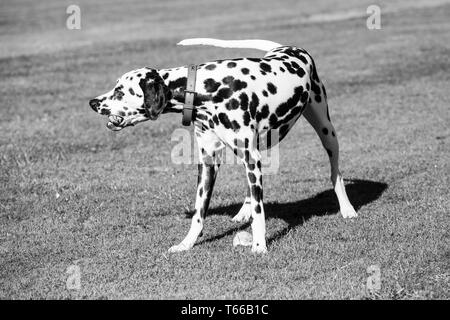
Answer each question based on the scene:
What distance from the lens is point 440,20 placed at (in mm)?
30641

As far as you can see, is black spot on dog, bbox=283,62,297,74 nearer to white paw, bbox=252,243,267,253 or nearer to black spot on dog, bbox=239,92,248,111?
black spot on dog, bbox=239,92,248,111

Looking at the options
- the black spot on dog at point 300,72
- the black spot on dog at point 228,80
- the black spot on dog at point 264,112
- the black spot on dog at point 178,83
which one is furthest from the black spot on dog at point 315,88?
the black spot on dog at point 178,83

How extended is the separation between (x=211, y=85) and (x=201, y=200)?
139cm

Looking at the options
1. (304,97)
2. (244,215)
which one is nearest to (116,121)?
(304,97)

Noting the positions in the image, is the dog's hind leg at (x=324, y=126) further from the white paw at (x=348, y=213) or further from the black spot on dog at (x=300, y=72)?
the black spot on dog at (x=300, y=72)

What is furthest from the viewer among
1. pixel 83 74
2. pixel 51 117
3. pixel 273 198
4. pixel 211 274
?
pixel 83 74

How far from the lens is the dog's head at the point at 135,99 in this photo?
7.16 meters

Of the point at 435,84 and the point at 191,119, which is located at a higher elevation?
the point at 191,119

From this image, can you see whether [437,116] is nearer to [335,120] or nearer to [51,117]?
[335,120]

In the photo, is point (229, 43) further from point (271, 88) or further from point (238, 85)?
point (238, 85)

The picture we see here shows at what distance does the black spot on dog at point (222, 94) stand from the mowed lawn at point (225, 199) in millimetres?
1686

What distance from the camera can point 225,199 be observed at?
990cm

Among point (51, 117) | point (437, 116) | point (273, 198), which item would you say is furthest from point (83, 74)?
point (273, 198)

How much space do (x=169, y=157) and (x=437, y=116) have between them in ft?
18.9
